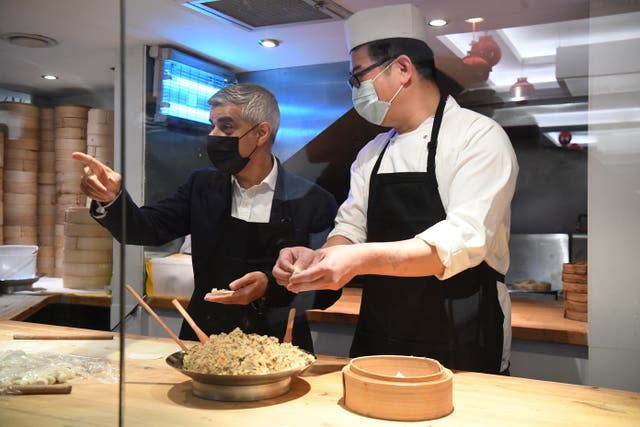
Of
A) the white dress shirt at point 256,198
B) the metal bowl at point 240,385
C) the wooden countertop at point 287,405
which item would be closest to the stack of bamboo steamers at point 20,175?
the wooden countertop at point 287,405

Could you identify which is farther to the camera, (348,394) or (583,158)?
(583,158)

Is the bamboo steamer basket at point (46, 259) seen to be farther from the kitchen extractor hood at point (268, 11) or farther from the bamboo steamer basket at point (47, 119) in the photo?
the kitchen extractor hood at point (268, 11)

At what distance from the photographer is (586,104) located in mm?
1582

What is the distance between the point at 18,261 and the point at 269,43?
2.69 ft

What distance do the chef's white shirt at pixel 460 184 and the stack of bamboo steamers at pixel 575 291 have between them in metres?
0.15

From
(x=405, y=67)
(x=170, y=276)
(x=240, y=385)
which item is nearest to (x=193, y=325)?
(x=170, y=276)

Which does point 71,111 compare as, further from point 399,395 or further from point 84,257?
point 399,395

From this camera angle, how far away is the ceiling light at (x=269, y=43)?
1.64 meters

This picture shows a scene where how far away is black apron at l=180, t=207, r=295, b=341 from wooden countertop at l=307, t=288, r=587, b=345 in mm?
171

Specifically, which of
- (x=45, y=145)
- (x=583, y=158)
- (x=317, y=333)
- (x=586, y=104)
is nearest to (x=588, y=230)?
(x=583, y=158)

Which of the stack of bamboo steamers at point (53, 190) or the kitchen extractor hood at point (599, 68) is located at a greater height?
the kitchen extractor hood at point (599, 68)

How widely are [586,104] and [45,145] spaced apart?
129 centimetres

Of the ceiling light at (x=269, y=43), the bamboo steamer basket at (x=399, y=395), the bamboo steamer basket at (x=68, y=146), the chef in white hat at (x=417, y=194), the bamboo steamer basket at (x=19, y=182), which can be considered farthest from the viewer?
the ceiling light at (x=269, y=43)

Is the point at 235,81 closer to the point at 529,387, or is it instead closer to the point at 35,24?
the point at 35,24
